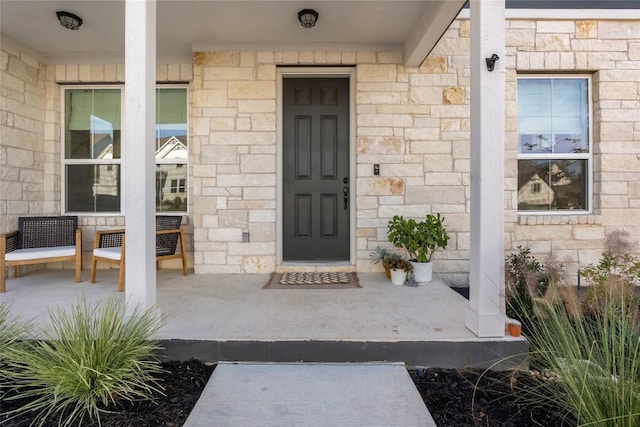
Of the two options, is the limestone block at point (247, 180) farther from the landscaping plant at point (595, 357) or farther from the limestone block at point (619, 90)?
the limestone block at point (619, 90)

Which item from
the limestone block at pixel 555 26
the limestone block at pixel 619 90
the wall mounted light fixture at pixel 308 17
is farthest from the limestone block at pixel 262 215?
the limestone block at pixel 619 90

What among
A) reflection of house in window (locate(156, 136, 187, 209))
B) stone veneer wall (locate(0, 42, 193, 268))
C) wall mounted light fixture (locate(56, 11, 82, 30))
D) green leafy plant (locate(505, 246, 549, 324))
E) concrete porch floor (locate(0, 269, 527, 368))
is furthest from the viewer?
reflection of house in window (locate(156, 136, 187, 209))

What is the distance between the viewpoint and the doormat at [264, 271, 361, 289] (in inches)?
125

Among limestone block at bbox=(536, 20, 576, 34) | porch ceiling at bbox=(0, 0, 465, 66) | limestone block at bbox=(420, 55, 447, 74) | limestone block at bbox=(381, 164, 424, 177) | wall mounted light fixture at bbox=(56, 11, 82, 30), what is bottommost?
limestone block at bbox=(381, 164, 424, 177)

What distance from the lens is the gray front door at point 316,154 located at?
378 cm

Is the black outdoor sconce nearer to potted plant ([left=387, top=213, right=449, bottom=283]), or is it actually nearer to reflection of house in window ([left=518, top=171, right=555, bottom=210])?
potted plant ([left=387, top=213, right=449, bottom=283])

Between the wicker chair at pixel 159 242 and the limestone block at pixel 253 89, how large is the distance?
1.51m

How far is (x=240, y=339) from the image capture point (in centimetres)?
201

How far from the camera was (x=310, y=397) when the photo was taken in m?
1.67

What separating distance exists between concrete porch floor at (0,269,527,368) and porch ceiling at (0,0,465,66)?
90.5 inches

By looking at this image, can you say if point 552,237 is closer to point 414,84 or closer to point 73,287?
point 414,84

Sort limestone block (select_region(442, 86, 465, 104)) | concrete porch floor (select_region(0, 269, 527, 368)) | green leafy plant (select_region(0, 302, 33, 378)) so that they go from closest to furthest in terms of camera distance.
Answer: green leafy plant (select_region(0, 302, 33, 378)), concrete porch floor (select_region(0, 269, 527, 368)), limestone block (select_region(442, 86, 465, 104))

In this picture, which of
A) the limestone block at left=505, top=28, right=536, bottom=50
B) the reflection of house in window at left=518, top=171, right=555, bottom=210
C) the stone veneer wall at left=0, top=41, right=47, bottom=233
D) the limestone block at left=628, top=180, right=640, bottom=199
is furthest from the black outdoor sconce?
the stone veneer wall at left=0, top=41, right=47, bottom=233

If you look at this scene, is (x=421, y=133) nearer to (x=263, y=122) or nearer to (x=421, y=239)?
(x=421, y=239)
